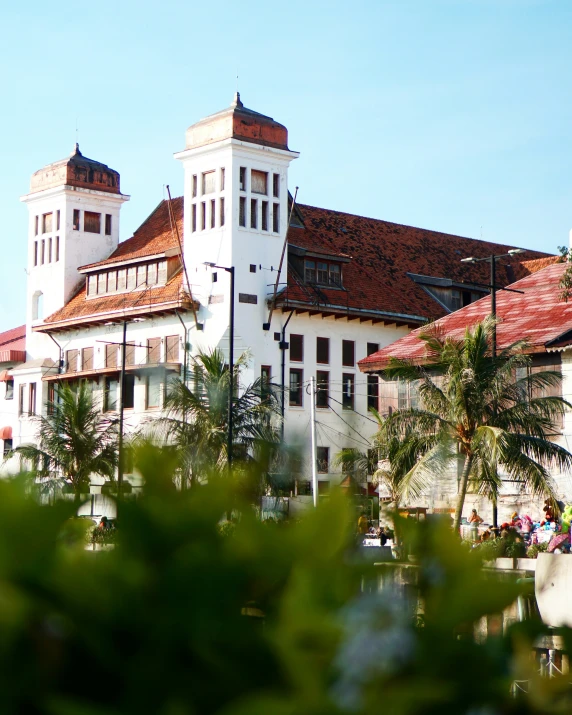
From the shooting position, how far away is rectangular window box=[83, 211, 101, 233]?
5659cm

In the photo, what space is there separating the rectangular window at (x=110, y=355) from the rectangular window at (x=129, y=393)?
100cm

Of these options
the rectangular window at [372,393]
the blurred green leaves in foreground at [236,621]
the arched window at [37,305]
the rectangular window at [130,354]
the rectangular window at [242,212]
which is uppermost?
the rectangular window at [242,212]

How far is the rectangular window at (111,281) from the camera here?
54.0m

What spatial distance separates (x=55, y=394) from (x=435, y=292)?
17631 millimetres

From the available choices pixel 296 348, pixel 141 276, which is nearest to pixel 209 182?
pixel 141 276

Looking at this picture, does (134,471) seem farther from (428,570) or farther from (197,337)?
(197,337)

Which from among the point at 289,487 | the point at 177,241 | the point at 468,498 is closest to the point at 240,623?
the point at 289,487

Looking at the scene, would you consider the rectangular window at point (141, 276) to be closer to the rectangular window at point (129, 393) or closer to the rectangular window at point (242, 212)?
the rectangular window at point (129, 393)

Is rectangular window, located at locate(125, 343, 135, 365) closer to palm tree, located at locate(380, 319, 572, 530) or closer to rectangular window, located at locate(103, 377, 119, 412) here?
rectangular window, located at locate(103, 377, 119, 412)

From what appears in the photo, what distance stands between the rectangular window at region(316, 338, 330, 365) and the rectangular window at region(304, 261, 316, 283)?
2587mm

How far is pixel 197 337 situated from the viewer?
49.1 m

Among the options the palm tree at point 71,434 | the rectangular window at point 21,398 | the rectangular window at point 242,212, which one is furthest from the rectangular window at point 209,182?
the rectangular window at point 21,398

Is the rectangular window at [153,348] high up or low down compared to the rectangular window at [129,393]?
Result: up

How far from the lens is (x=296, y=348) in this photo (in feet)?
167
